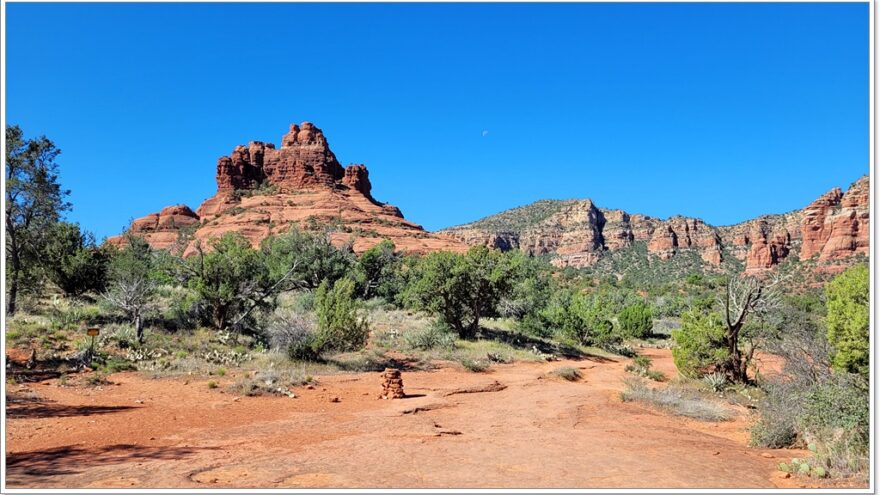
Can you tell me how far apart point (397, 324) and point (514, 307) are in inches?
379

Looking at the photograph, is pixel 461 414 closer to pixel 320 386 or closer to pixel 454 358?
pixel 320 386

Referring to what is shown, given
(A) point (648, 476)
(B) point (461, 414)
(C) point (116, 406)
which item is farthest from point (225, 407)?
(A) point (648, 476)

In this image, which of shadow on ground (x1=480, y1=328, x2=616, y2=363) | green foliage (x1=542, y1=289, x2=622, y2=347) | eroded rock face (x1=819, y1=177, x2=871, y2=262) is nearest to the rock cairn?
shadow on ground (x1=480, y1=328, x2=616, y2=363)

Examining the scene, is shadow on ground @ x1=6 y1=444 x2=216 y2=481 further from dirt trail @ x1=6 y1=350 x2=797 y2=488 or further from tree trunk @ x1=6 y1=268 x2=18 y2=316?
tree trunk @ x1=6 y1=268 x2=18 y2=316

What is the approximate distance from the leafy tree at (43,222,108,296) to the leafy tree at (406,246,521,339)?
1634cm

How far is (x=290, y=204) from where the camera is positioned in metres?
90.1

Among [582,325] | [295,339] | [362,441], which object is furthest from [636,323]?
[362,441]

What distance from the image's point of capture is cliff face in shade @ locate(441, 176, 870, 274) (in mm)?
75875

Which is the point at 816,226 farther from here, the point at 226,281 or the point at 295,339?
the point at 226,281

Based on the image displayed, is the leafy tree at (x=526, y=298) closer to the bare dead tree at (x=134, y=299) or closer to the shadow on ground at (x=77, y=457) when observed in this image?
the bare dead tree at (x=134, y=299)

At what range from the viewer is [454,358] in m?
22.7

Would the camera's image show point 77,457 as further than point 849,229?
No

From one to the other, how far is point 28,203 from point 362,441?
673 inches

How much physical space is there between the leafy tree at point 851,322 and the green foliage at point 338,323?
1392 centimetres
